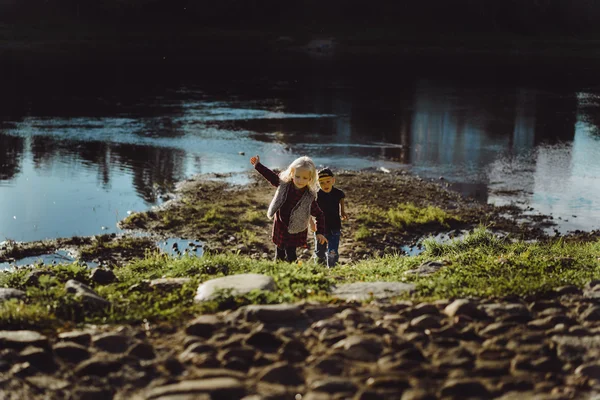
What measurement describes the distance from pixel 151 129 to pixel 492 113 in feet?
50.7

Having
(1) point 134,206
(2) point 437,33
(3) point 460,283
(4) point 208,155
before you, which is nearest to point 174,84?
(4) point 208,155

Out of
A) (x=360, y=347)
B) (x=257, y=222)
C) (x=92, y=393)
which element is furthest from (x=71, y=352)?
(x=257, y=222)

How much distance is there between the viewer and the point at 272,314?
537 cm

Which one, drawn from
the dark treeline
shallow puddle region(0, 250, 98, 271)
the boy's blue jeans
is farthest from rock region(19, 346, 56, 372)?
the dark treeline

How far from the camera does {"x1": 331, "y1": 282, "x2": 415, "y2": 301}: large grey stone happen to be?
6145 millimetres

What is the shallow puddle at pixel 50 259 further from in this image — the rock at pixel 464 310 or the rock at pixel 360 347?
the rock at pixel 360 347

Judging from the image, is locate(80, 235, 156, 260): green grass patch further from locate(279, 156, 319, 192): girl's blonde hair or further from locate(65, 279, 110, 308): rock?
locate(65, 279, 110, 308): rock

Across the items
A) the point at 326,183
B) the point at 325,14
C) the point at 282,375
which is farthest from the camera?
the point at 325,14

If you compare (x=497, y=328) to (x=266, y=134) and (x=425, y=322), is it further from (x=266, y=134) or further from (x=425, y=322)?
(x=266, y=134)

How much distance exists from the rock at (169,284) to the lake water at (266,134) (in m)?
9.54

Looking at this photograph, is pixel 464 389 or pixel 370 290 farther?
pixel 370 290

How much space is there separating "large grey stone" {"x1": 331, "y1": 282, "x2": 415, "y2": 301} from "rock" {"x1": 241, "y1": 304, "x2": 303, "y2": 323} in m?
0.77

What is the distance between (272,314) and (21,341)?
5.42ft

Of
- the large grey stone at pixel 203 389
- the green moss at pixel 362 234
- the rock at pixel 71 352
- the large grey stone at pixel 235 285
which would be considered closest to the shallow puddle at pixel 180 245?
the green moss at pixel 362 234
